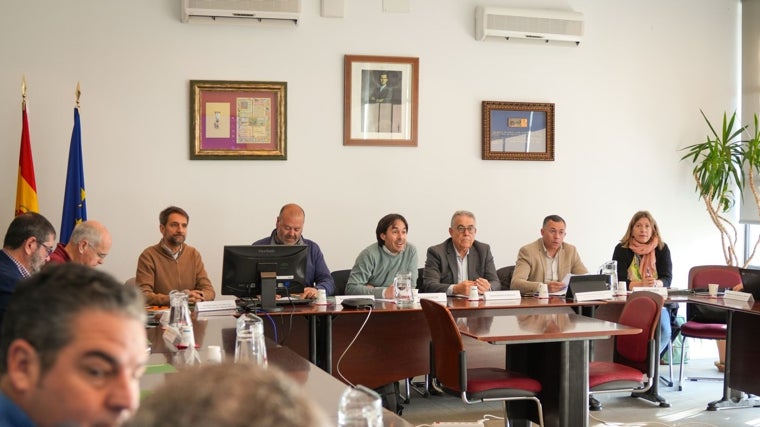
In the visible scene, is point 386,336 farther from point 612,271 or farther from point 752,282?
point 752,282

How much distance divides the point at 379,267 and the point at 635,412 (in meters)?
2.00

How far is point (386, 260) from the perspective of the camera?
6.11 metres

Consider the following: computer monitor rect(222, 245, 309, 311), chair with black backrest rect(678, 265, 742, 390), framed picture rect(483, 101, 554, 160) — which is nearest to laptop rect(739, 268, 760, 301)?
chair with black backrest rect(678, 265, 742, 390)

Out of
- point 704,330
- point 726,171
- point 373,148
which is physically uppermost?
point 373,148

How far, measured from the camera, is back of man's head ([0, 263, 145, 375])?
113cm

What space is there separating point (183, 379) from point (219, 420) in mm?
51

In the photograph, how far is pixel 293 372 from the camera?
3.14 metres

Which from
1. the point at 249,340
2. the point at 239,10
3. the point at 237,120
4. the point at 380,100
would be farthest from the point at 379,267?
the point at 249,340

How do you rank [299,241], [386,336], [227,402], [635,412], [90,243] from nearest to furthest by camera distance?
[227,402]
[90,243]
[386,336]
[635,412]
[299,241]

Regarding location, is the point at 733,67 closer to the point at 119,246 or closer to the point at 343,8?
the point at 343,8

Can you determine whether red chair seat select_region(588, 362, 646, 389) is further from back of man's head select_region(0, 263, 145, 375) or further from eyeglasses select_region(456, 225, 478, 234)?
back of man's head select_region(0, 263, 145, 375)

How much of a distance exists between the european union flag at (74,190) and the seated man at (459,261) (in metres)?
2.57

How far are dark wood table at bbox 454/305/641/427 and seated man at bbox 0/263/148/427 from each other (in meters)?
3.01

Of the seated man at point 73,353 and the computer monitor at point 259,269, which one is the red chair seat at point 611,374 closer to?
the computer monitor at point 259,269
